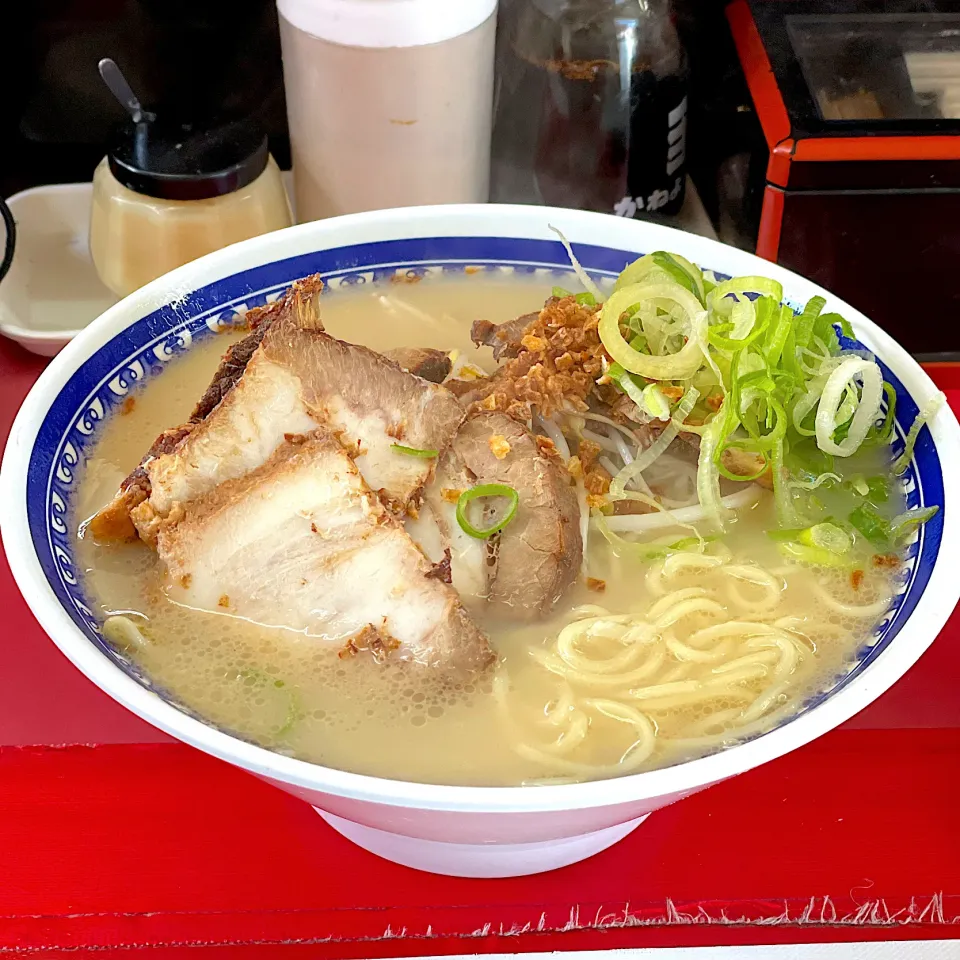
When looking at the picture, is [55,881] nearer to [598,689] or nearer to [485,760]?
[485,760]

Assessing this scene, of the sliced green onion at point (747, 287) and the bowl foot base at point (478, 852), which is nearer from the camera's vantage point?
the bowl foot base at point (478, 852)

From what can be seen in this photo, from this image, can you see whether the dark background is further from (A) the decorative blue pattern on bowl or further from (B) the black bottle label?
(A) the decorative blue pattern on bowl

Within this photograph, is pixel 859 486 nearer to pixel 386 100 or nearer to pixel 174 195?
pixel 386 100

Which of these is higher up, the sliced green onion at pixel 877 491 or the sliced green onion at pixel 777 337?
the sliced green onion at pixel 777 337

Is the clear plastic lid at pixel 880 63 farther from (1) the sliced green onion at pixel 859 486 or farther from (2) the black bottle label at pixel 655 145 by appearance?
(1) the sliced green onion at pixel 859 486

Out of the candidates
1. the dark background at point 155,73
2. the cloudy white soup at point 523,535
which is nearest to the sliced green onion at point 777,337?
the cloudy white soup at point 523,535

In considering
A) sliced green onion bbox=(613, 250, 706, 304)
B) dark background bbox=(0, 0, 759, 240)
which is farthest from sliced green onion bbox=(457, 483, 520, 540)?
dark background bbox=(0, 0, 759, 240)
